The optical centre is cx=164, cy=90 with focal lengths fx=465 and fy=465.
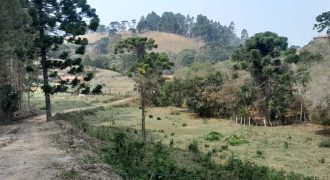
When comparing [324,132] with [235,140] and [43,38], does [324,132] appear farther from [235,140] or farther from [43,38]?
[43,38]

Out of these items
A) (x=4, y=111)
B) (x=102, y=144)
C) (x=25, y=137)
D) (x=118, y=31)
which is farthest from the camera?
(x=118, y=31)

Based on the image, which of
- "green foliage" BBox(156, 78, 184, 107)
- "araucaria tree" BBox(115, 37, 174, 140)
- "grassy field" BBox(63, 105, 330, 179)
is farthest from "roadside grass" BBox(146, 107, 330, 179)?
"araucaria tree" BBox(115, 37, 174, 140)

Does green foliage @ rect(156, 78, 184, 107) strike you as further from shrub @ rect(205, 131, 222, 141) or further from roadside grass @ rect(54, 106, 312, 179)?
roadside grass @ rect(54, 106, 312, 179)

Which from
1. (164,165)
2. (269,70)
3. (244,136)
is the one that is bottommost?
(244,136)

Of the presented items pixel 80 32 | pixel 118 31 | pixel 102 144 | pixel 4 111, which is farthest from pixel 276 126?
pixel 118 31

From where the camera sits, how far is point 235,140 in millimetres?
34531

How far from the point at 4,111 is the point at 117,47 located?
3074cm

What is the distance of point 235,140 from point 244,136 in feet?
9.76

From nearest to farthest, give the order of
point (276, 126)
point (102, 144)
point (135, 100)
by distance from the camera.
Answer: point (102, 144)
point (276, 126)
point (135, 100)

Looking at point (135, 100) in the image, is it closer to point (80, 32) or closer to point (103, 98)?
point (103, 98)

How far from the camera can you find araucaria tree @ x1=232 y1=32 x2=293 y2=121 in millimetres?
47062

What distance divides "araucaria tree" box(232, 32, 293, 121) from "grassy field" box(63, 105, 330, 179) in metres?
3.51

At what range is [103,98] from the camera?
2680 inches

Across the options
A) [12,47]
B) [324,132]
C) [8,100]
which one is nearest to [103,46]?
[8,100]
